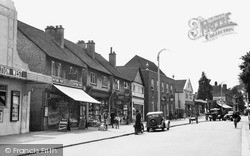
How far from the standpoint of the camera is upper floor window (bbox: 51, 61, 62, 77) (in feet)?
82.6

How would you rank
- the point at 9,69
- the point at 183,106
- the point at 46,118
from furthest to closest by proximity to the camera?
the point at 183,106 → the point at 46,118 → the point at 9,69

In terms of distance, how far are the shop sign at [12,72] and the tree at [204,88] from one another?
8639 centimetres

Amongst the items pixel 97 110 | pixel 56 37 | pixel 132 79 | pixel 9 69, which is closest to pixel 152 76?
pixel 132 79

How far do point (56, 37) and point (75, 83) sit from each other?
5741 millimetres

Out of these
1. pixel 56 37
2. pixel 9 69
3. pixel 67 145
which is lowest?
pixel 67 145

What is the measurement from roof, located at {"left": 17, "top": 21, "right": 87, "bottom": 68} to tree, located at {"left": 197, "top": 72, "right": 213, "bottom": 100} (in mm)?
75401

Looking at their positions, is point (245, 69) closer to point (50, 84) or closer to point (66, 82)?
point (66, 82)

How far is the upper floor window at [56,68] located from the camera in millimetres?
25172

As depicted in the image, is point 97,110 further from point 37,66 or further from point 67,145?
point 67,145

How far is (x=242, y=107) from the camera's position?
11819cm

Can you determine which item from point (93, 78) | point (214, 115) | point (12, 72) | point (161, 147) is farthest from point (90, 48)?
point (214, 115)

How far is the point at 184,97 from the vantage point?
69.0 meters

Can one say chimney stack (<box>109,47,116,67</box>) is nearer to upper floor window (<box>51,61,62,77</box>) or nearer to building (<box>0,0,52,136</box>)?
upper floor window (<box>51,61,62,77</box>)

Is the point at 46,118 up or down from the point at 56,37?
down
